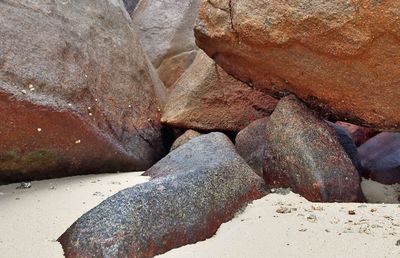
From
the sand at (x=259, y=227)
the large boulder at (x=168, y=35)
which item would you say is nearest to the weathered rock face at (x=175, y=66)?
the large boulder at (x=168, y=35)

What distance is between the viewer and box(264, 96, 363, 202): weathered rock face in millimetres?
2645

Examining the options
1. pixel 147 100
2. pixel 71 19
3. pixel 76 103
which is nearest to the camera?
pixel 76 103

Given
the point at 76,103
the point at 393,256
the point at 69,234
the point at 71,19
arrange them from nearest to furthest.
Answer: the point at 393,256 → the point at 69,234 → the point at 76,103 → the point at 71,19

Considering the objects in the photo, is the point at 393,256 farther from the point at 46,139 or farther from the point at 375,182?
the point at 46,139

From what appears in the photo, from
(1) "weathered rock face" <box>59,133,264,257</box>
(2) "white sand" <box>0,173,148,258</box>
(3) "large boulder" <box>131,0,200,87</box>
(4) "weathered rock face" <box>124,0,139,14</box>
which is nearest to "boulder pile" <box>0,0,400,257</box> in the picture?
(1) "weathered rock face" <box>59,133,264,257</box>

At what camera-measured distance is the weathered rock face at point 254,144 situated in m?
3.13

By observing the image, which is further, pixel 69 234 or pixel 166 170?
pixel 166 170

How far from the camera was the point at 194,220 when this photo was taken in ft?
7.00

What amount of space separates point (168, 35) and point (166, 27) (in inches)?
4.6

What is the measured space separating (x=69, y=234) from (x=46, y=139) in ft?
3.32

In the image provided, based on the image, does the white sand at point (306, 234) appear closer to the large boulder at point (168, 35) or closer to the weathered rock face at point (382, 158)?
the weathered rock face at point (382, 158)

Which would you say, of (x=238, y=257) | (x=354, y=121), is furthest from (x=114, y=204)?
(x=354, y=121)

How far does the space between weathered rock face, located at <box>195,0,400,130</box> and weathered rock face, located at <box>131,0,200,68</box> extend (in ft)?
6.61

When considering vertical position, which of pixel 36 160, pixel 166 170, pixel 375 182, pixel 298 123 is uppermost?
pixel 298 123
